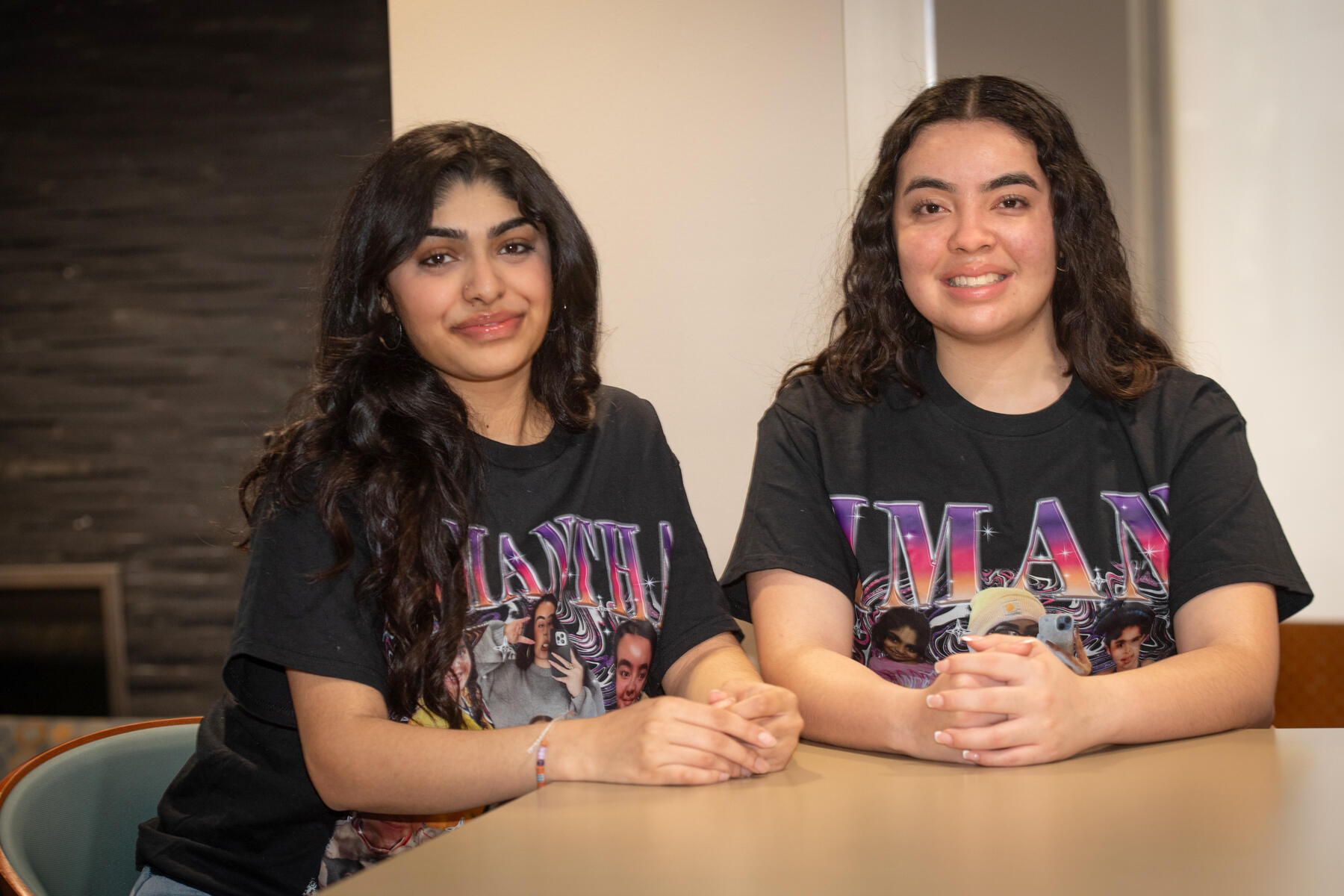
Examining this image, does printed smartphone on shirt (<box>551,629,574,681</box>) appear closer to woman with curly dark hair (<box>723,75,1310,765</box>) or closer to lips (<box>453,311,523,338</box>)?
woman with curly dark hair (<box>723,75,1310,765</box>)

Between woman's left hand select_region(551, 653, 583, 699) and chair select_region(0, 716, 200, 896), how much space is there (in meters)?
0.56

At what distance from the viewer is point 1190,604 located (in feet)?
4.85

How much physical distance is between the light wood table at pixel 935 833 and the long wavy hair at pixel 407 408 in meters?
0.37

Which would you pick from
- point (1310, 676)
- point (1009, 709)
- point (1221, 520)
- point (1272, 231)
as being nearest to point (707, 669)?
point (1009, 709)

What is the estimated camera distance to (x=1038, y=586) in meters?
1.54

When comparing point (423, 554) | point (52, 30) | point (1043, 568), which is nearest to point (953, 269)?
point (1043, 568)

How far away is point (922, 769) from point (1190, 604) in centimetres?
54

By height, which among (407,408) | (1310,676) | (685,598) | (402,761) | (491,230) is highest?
(491,230)

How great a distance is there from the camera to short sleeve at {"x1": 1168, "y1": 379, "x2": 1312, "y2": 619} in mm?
1450

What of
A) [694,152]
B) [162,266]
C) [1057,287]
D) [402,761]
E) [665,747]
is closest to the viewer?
[665,747]

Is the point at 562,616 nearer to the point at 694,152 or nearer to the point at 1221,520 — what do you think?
the point at 1221,520

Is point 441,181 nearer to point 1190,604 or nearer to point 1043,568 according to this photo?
point 1043,568

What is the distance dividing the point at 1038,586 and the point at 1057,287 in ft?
1.60

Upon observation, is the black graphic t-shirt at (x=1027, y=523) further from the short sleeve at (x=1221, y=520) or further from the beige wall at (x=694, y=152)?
the beige wall at (x=694, y=152)
